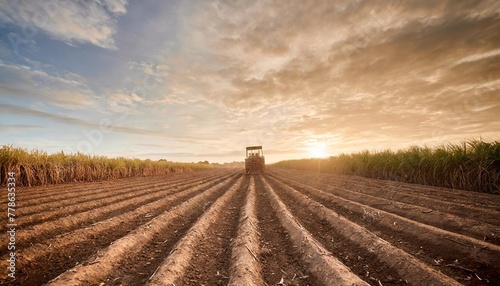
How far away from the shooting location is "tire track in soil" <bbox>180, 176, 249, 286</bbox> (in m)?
3.04

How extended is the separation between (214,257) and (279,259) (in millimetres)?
1075

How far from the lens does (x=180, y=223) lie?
18.5 feet

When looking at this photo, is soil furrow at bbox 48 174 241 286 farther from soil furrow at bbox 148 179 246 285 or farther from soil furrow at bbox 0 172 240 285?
soil furrow at bbox 148 179 246 285

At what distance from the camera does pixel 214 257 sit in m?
3.73

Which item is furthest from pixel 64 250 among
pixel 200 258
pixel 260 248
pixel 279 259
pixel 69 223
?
pixel 279 259

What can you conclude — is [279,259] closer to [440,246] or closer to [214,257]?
[214,257]

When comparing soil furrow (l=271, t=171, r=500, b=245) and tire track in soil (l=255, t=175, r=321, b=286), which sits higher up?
soil furrow (l=271, t=171, r=500, b=245)

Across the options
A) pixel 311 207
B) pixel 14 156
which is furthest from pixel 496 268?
pixel 14 156

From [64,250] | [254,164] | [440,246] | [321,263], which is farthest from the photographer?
[254,164]

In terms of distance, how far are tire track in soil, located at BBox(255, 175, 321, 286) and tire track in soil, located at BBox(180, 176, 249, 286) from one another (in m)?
0.60

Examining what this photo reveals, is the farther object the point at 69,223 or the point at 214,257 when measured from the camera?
the point at 69,223

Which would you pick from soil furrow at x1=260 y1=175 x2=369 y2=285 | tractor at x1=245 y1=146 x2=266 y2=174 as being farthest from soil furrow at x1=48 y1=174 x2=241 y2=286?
tractor at x1=245 y1=146 x2=266 y2=174

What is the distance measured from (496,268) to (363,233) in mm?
1700

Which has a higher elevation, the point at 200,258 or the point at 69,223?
the point at 69,223
